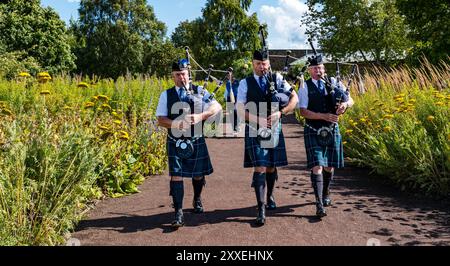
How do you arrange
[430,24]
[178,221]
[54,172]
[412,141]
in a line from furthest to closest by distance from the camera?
[430,24], [412,141], [178,221], [54,172]

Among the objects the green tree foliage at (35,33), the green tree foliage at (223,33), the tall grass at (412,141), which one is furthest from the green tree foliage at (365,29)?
the tall grass at (412,141)

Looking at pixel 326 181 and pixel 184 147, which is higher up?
pixel 184 147

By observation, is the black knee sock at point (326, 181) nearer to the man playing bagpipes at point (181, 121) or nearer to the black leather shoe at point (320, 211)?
the black leather shoe at point (320, 211)

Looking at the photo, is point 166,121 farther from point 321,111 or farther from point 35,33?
point 35,33

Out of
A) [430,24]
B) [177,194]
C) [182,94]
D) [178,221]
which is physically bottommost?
[178,221]

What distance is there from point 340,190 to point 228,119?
30.6 ft

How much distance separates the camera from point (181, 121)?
177 inches

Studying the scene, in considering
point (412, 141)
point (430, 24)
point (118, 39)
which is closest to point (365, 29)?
point (430, 24)

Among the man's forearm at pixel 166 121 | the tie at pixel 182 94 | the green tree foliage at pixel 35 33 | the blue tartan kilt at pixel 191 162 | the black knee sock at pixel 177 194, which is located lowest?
the black knee sock at pixel 177 194

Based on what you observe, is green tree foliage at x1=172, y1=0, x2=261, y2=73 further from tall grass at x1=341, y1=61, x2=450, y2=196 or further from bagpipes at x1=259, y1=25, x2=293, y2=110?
bagpipes at x1=259, y1=25, x2=293, y2=110

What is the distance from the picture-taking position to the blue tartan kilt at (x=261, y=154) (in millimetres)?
4695

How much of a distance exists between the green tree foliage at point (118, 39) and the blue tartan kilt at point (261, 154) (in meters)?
33.5

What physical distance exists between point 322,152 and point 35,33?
24829mm
